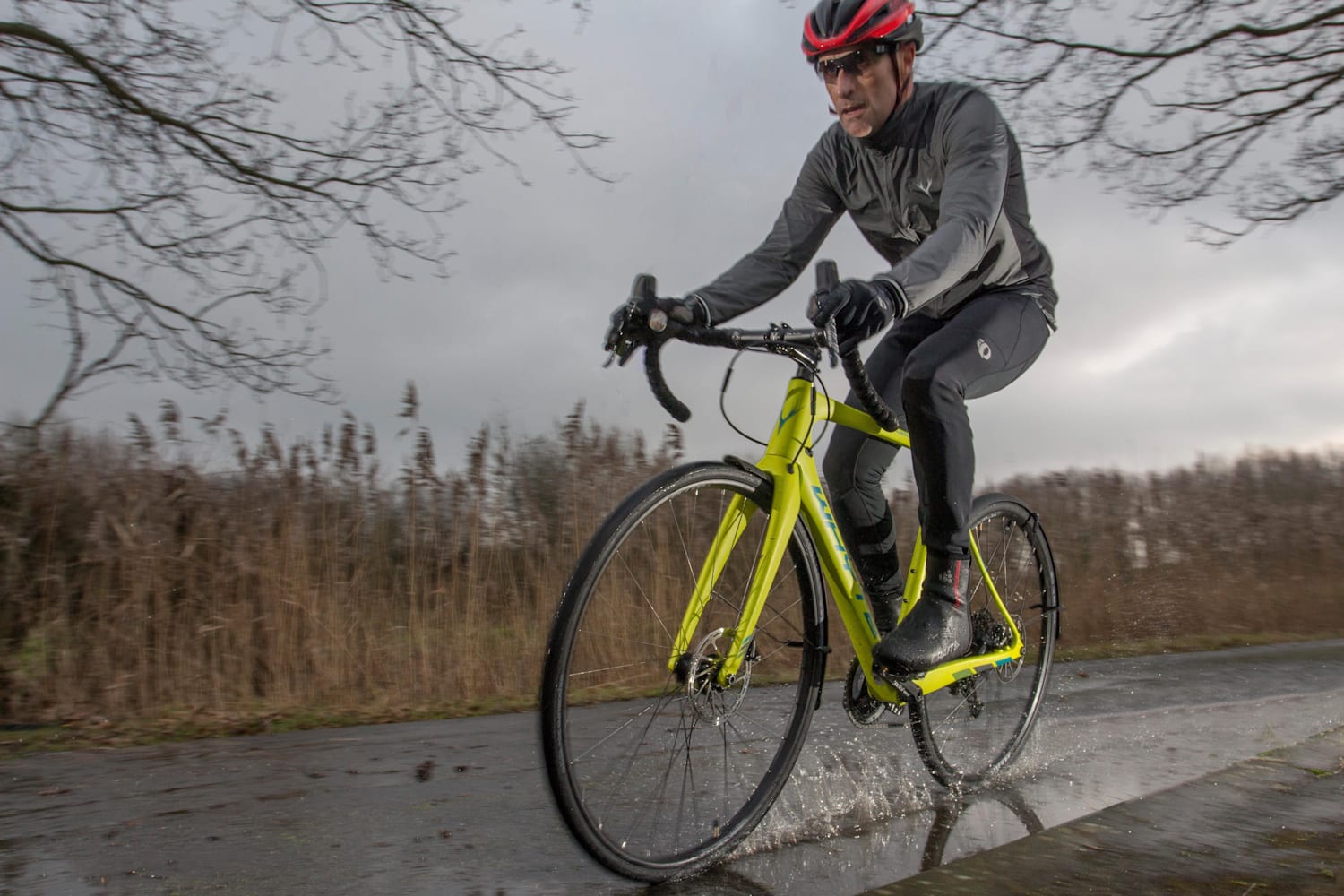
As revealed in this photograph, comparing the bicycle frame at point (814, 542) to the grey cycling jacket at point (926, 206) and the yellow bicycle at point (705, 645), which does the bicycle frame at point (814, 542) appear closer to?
the yellow bicycle at point (705, 645)

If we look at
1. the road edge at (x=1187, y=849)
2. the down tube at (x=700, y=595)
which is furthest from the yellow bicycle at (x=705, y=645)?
the road edge at (x=1187, y=849)

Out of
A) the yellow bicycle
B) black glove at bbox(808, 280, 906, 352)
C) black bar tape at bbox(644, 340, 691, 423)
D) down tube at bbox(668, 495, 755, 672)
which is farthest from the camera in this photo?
black bar tape at bbox(644, 340, 691, 423)

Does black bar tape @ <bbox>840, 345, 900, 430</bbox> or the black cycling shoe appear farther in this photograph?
the black cycling shoe

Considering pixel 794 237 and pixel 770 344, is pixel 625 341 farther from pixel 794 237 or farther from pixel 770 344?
pixel 794 237

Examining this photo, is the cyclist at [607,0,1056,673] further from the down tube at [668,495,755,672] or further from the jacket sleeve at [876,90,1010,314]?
the down tube at [668,495,755,672]

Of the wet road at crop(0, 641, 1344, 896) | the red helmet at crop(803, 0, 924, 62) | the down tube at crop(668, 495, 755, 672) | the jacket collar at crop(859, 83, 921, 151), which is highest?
the red helmet at crop(803, 0, 924, 62)

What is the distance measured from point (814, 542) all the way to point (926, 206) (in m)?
1.16

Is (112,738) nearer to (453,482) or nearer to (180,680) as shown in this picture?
(180,680)

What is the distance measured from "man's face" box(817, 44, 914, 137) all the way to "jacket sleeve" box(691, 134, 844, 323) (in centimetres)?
27

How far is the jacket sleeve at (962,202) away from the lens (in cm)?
303

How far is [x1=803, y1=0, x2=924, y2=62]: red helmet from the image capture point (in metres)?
3.39

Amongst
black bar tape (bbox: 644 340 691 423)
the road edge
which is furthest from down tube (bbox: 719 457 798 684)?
the road edge

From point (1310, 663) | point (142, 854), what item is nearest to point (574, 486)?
point (142, 854)

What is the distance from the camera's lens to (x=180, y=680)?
6434mm
